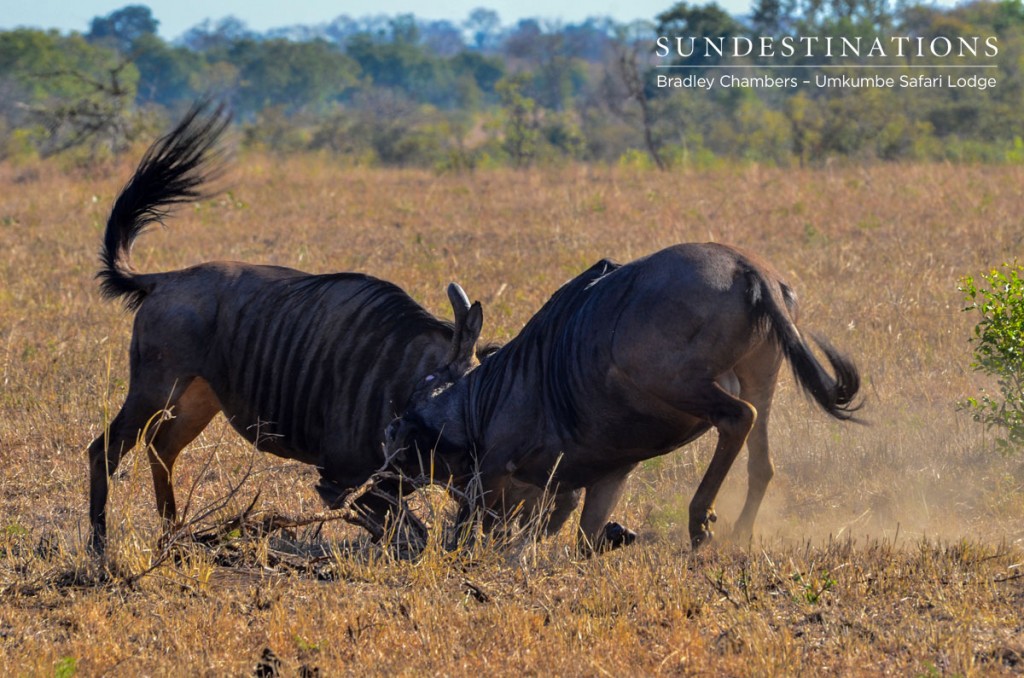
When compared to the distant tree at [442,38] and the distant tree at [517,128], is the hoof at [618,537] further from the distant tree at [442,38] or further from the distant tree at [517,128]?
the distant tree at [442,38]

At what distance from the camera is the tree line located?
19.7m

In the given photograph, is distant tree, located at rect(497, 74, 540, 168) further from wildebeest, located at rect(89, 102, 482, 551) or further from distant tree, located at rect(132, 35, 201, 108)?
distant tree, located at rect(132, 35, 201, 108)

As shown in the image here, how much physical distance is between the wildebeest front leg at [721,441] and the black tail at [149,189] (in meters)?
2.61

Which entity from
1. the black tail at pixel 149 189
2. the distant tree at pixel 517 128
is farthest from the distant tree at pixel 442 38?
the black tail at pixel 149 189

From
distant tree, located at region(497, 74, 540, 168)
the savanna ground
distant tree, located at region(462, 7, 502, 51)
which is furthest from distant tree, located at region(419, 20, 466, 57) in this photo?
the savanna ground

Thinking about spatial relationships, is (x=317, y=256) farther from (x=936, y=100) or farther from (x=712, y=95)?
(x=712, y=95)

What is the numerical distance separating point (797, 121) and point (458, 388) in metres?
17.7

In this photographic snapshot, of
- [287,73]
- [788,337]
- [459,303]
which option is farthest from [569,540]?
[287,73]

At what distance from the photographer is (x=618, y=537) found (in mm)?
4398

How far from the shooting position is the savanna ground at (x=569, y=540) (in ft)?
11.3

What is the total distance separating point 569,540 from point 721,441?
1.07m

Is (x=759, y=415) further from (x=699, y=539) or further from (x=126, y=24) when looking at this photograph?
(x=126, y=24)

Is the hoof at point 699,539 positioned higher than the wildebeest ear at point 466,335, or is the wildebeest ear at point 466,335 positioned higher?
the wildebeest ear at point 466,335

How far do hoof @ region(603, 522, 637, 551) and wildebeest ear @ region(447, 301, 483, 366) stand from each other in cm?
99
